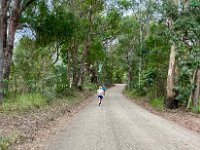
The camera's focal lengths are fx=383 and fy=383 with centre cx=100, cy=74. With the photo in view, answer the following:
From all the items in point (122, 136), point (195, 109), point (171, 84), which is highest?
point (171, 84)

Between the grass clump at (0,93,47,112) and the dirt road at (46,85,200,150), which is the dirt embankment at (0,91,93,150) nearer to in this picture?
the grass clump at (0,93,47,112)

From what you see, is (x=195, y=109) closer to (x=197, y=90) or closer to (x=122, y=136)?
(x=197, y=90)

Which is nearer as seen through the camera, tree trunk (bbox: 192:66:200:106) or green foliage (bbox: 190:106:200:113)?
green foliage (bbox: 190:106:200:113)

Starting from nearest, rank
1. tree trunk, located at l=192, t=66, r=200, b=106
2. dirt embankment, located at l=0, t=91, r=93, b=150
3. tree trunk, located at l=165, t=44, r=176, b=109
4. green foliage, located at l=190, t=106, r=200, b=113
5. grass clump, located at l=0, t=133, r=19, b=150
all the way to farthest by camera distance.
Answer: grass clump, located at l=0, t=133, r=19, b=150 → dirt embankment, located at l=0, t=91, r=93, b=150 → green foliage, located at l=190, t=106, r=200, b=113 → tree trunk, located at l=192, t=66, r=200, b=106 → tree trunk, located at l=165, t=44, r=176, b=109

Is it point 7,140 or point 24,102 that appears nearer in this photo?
point 7,140

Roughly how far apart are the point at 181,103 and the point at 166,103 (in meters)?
1.08


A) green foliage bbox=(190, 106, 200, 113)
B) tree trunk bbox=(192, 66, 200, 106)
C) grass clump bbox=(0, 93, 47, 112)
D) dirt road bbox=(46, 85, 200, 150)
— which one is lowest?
dirt road bbox=(46, 85, 200, 150)

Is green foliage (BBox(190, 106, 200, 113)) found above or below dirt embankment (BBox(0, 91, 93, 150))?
above

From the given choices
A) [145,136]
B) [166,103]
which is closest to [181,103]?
[166,103]

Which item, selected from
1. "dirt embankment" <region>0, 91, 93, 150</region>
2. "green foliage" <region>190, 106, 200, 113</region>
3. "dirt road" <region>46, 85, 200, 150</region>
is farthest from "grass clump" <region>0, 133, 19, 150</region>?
"green foliage" <region>190, 106, 200, 113</region>

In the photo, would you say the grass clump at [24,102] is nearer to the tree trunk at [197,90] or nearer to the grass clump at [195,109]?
the grass clump at [195,109]

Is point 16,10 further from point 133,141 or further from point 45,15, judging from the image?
point 133,141

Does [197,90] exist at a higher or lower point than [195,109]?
higher

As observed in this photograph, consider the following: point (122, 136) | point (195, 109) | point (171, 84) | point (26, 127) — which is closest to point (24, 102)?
point (26, 127)
